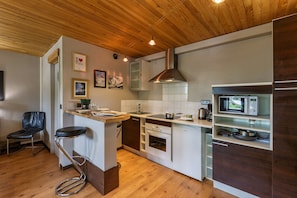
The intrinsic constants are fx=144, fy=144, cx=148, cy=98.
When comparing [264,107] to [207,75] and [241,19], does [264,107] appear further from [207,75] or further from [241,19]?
[241,19]

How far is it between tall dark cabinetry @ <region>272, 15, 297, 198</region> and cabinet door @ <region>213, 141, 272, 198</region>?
0.10m

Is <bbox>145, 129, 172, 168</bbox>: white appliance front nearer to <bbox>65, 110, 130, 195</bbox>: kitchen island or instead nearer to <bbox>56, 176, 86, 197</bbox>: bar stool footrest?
<bbox>65, 110, 130, 195</bbox>: kitchen island

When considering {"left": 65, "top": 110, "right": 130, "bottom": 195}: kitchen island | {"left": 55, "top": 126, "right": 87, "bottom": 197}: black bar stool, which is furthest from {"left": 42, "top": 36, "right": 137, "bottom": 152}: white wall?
{"left": 65, "top": 110, "right": 130, "bottom": 195}: kitchen island

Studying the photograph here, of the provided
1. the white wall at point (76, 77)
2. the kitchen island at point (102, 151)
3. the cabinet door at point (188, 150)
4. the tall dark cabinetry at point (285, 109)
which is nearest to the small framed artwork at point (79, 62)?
the white wall at point (76, 77)

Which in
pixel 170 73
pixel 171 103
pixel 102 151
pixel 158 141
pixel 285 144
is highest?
pixel 170 73

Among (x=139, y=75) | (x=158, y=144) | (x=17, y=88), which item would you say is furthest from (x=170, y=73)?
(x=17, y=88)

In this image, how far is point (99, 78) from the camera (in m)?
3.08

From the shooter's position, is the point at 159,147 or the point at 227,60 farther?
the point at 159,147

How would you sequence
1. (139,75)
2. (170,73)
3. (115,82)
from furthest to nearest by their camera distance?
(139,75), (115,82), (170,73)

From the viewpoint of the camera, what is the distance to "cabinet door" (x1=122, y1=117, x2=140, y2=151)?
3068mm

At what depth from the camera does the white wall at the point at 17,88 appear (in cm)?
346

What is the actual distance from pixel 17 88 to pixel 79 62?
2.22 metres

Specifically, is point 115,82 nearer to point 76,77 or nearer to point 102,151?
point 76,77

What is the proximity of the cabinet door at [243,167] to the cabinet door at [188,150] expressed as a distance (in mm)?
237
